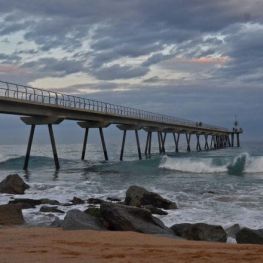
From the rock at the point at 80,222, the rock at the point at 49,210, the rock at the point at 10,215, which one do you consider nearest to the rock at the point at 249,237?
the rock at the point at 80,222

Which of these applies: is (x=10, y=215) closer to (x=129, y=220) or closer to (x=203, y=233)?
(x=129, y=220)

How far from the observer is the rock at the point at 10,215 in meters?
11.9

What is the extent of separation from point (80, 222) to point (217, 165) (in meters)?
33.6

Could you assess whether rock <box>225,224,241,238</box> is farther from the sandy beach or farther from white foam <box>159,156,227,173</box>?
white foam <box>159,156,227,173</box>

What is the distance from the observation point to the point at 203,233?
10891mm

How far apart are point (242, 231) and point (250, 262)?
4083mm

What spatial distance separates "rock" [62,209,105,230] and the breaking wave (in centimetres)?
2950

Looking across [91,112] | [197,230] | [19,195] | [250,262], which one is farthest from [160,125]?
[250,262]

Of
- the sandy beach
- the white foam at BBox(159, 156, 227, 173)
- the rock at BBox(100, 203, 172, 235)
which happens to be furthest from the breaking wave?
the sandy beach

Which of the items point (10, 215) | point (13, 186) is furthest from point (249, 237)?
point (13, 186)

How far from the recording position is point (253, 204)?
55.8 ft

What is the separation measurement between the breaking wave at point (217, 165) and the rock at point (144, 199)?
2332 centimetres

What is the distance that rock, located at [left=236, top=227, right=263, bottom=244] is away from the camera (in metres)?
10.2

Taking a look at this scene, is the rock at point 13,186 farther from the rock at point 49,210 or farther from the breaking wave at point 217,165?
the breaking wave at point 217,165
